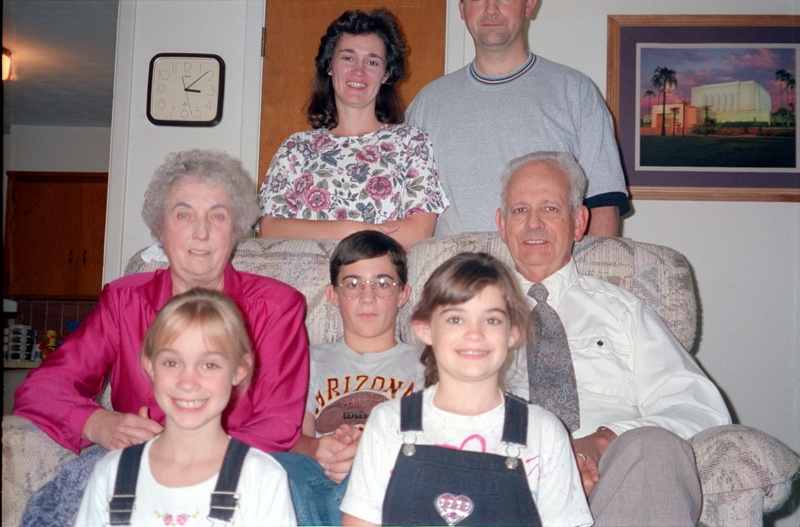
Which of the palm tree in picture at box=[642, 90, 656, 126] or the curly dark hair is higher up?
the palm tree in picture at box=[642, 90, 656, 126]

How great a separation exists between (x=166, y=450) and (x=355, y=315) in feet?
2.21

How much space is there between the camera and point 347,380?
1.90 metres

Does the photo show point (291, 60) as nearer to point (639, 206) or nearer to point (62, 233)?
point (639, 206)

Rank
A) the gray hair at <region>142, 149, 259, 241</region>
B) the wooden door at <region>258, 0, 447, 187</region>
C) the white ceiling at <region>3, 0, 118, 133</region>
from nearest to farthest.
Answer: the gray hair at <region>142, 149, 259, 241</region>
the wooden door at <region>258, 0, 447, 187</region>
the white ceiling at <region>3, 0, 118, 133</region>

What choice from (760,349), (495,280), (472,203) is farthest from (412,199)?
(760,349)

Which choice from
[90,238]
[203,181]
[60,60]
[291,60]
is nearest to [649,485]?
[203,181]

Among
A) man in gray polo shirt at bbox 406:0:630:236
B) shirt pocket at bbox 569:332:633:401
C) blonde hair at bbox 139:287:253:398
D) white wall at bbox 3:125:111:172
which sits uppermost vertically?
white wall at bbox 3:125:111:172

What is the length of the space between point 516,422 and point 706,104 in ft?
8.31

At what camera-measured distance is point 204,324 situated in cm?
143

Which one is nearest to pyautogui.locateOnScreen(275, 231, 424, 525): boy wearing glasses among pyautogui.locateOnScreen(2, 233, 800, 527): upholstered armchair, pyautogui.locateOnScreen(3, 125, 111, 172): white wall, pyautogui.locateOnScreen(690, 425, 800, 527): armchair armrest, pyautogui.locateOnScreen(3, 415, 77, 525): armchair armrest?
pyautogui.locateOnScreen(2, 233, 800, 527): upholstered armchair

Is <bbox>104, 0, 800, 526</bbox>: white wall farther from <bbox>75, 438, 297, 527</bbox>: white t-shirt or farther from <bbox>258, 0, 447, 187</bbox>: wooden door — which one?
<bbox>75, 438, 297, 527</bbox>: white t-shirt

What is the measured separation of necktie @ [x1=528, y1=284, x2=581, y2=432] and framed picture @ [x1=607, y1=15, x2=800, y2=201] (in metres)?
1.71

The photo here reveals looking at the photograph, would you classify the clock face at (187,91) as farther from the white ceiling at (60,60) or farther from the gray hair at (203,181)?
the gray hair at (203,181)

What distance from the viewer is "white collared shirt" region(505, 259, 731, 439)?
1.69 meters
